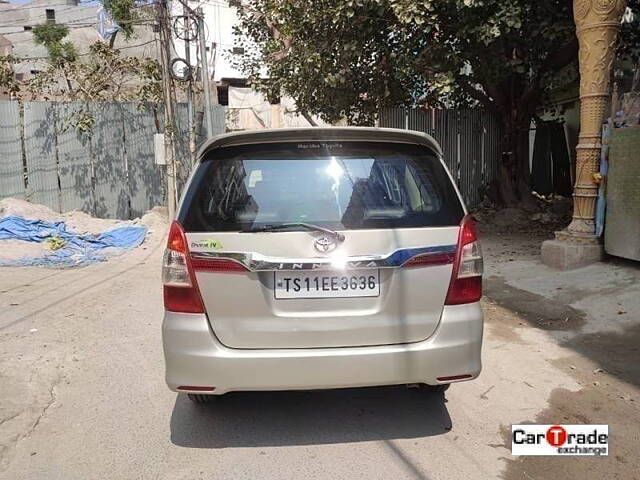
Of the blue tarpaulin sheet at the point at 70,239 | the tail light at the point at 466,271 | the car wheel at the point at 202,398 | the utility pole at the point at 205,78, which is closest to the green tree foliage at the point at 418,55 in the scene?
the utility pole at the point at 205,78

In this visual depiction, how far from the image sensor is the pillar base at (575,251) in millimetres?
6750

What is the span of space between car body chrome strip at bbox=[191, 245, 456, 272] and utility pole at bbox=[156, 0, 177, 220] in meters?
8.57

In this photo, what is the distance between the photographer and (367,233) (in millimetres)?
2799

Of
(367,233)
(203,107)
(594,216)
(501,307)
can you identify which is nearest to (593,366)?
(501,307)

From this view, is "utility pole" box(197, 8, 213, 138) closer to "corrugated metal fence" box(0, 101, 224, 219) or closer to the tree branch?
"corrugated metal fence" box(0, 101, 224, 219)

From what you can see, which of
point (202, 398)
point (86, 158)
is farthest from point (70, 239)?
point (202, 398)

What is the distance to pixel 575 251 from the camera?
677 centimetres

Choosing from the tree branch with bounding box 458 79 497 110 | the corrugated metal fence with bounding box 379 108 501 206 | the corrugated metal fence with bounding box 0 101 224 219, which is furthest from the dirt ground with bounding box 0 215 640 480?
the corrugated metal fence with bounding box 379 108 501 206

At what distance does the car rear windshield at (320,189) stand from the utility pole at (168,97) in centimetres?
830

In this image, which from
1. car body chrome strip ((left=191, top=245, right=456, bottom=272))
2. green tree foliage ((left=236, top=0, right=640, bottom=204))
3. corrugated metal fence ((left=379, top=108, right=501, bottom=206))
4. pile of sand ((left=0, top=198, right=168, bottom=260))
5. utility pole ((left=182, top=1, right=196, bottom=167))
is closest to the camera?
car body chrome strip ((left=191, top=245, right=456, bottom=272))

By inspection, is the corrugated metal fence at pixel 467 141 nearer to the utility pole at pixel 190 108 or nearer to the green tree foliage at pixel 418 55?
the green tree foliage at pixel 418 55

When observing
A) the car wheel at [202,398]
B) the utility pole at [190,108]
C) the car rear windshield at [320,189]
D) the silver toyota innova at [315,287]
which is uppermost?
the utility pole at [190,108]

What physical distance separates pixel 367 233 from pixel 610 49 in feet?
17.8

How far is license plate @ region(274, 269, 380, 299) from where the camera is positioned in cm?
276
